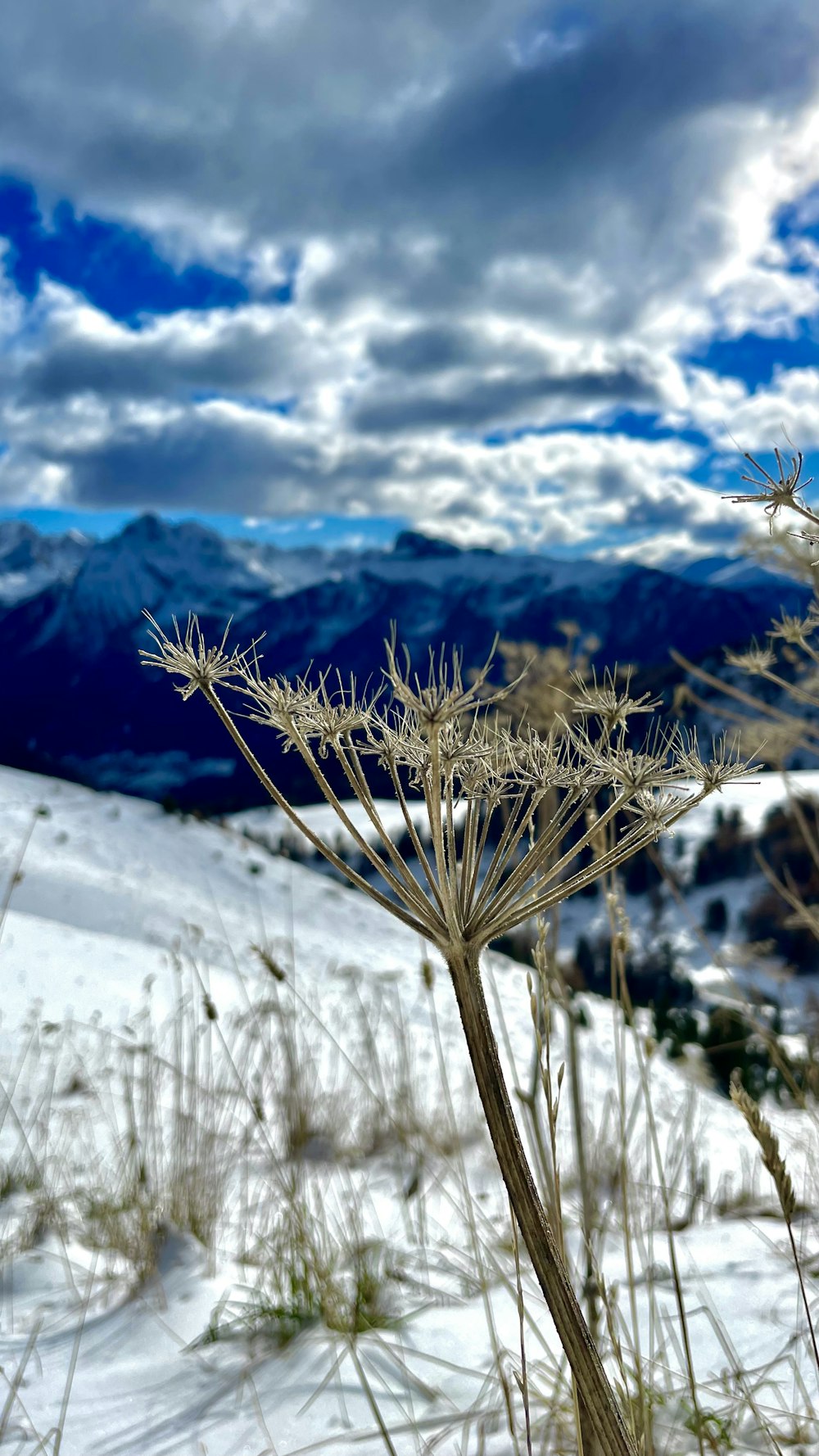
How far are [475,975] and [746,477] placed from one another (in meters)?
0.46

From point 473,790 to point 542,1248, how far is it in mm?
397

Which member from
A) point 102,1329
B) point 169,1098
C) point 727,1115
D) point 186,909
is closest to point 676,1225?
point 102,1329

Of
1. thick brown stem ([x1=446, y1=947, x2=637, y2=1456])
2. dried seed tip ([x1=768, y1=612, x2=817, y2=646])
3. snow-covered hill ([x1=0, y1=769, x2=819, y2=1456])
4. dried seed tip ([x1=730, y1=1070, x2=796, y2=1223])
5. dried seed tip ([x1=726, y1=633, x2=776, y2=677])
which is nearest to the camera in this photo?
thick brown stem ([x1=446, y1=947, x2=637, y2=1456])

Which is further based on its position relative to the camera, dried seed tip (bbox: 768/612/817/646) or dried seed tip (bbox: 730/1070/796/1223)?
dried seed tip (bbox: 768/612/817/646)

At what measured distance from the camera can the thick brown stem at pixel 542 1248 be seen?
2.28 feet

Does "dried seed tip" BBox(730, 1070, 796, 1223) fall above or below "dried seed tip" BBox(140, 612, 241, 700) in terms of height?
below

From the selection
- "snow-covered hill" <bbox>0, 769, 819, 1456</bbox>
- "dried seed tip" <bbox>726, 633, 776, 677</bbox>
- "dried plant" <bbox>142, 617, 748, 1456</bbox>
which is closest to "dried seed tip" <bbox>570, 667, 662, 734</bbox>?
"dried plant" <bbox>142, 617, 748, 1456</bbox>

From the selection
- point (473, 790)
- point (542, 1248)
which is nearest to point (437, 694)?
point (473, 790)

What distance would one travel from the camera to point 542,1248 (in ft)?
2.26

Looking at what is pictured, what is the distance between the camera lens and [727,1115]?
734 cm

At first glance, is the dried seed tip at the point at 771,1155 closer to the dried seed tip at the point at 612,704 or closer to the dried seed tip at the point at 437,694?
the dried seed tip at the point at 612,704

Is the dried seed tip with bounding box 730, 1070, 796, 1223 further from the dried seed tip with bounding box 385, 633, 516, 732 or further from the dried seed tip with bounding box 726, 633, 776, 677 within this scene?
the dried seed tip with bounding box 726, 633, 776, 677

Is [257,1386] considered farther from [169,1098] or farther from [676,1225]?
[169,1098]

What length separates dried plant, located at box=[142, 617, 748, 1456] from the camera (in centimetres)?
70
